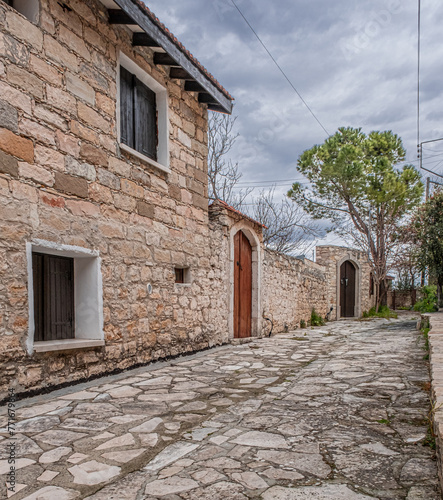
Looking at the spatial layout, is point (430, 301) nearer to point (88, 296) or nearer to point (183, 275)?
point (183, 275)

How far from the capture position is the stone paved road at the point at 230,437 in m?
1.85

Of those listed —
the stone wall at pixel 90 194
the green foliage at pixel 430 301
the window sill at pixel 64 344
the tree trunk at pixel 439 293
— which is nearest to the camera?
the stone wall at pixel 90 194

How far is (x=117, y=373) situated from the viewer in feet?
14.3

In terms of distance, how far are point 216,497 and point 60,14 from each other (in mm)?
4179

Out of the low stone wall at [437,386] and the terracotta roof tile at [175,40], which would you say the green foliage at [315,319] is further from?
the terracotta roof tile at [175,40]

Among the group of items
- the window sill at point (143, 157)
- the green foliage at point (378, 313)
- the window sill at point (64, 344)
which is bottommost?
the green foliage at point (378, 313)

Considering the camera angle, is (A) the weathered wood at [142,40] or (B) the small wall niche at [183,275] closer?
(A) the weathered wood at [142,40]

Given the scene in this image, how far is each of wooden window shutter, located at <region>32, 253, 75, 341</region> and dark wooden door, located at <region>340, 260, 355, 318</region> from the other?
39.9ft

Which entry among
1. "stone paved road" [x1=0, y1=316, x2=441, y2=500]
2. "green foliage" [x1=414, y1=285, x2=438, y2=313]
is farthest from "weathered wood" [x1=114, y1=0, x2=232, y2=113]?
"green foliage" [x1=414, y1=285, x2=438, y2=313]

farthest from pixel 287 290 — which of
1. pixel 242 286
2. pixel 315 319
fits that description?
pixel 315 319

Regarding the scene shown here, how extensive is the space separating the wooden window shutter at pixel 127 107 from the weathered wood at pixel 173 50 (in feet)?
1.84

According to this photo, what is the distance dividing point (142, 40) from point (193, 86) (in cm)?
120

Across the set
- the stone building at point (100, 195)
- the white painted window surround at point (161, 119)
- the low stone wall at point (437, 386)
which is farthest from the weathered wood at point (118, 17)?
the low stone wall at point (437, 386)

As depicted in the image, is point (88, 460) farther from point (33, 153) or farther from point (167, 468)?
point (33, 153)
